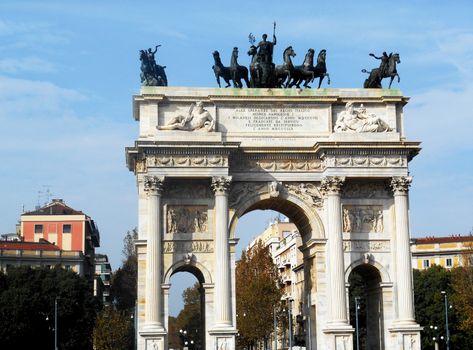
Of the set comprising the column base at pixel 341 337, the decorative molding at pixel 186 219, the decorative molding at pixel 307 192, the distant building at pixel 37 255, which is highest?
the distant building at pixel 37 255

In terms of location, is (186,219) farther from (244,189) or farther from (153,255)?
(244,189)

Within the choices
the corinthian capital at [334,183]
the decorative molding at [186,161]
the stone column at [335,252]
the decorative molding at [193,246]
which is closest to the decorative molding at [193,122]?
the decorative molding at [186,161]

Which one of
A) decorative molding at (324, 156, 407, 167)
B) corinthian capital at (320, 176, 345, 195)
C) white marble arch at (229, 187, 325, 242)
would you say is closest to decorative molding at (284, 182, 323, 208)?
white marble arch at (229, 187, 325, 242)

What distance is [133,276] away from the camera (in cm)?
8644

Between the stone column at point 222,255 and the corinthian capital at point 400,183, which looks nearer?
the stone column at point 222,255

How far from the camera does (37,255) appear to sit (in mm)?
85250

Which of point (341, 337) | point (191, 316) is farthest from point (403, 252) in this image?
point (191, 316)

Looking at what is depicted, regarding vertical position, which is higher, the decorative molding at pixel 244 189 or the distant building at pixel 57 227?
the distant building at pixel 57 227

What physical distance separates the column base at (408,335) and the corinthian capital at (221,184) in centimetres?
873

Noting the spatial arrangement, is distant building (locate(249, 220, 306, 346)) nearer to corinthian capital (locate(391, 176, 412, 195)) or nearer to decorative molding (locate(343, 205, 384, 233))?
decorative molding (locate(343, 205, 384, 233))

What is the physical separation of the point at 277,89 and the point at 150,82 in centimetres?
525

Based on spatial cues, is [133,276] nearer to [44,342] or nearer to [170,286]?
[44,342]

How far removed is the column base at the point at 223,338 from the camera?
36.6 meters

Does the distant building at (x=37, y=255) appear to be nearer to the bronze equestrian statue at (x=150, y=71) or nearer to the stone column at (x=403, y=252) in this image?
the bronze equestrian statue at (x=150, y=71)
